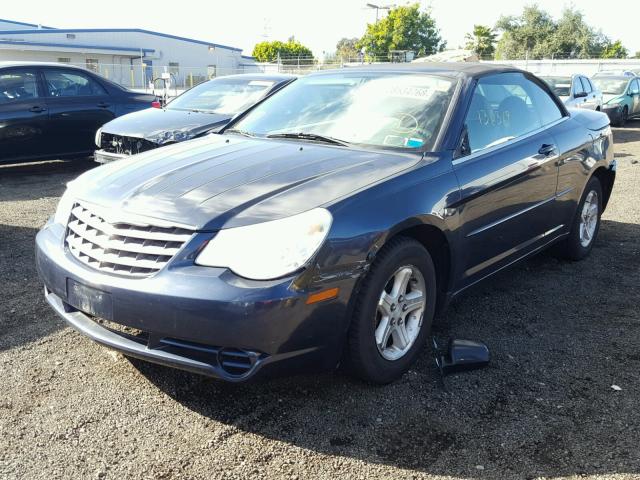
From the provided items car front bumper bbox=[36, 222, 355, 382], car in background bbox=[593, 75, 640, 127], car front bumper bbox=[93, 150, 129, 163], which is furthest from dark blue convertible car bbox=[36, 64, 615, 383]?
car in background bbox=[593, 75, 640, 127]

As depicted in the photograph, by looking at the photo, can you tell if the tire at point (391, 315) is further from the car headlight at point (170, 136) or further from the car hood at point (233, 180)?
the car headlight at point (170, 136)

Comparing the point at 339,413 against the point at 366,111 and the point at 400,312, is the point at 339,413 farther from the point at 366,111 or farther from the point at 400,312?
the point at 366,111

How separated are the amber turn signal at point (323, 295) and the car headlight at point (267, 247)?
0.48 feet

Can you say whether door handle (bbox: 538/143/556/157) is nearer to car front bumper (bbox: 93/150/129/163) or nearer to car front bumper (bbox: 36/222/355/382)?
car front bumper (bbox: 36/222/355/382)

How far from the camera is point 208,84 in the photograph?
9.60 m

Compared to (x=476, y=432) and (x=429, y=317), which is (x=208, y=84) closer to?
(x=429, y=317)

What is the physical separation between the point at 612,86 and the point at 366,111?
1722cm

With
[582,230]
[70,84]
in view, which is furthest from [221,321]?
[70,84]

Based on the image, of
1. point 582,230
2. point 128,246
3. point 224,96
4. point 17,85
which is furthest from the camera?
point 224,96

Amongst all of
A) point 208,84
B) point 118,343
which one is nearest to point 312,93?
point 118,343

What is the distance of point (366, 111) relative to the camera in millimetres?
3934

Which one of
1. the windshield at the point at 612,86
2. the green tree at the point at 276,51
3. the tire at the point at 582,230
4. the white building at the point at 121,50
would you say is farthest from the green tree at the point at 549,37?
the tire at the point at 582,230

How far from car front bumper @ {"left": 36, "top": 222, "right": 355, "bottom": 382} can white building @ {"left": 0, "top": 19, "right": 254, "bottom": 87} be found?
110 feet

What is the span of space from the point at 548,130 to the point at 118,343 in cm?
340
